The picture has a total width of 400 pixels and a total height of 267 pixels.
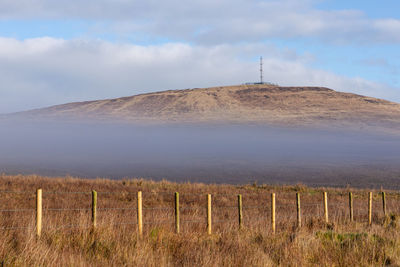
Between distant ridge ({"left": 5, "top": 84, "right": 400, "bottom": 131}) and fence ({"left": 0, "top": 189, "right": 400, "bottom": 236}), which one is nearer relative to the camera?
fence ({"left": 0, "top": 189, "right": 400, "bottom": 236})

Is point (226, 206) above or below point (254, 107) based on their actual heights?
below

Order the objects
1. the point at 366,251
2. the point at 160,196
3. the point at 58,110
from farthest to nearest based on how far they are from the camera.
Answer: the point at 58,110
the point at 160,196
the point at 366,251

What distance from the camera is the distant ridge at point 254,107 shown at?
129363 mm

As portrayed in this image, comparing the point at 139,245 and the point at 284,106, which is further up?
the point at 284,106

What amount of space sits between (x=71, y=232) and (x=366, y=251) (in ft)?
21.5

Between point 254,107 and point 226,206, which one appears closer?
point 226,206

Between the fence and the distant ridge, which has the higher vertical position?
the distant ridge

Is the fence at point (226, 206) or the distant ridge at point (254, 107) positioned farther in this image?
the distant ridge at point (254, 107)

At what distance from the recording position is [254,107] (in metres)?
145

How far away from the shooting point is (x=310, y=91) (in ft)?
516

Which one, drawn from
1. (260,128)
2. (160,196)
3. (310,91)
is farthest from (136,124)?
(160,196)

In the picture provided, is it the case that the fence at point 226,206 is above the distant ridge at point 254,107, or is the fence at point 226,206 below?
below

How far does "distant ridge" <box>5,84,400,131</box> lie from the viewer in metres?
129

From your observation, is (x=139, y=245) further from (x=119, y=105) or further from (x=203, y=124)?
(x=119, y=105)
